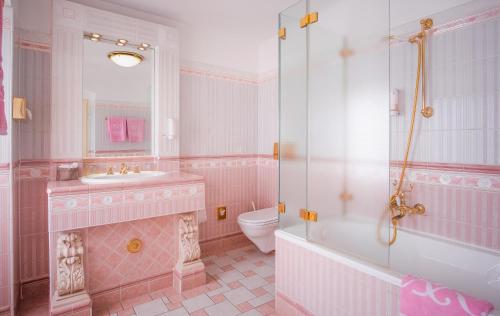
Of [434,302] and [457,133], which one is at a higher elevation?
[457,133]

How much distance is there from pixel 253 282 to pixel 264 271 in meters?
0.24

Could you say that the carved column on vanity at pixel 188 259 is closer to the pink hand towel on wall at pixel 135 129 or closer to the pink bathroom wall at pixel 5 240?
the pink hand towel on wall at pixel 135 129

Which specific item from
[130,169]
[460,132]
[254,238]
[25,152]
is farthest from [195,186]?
[460,132]

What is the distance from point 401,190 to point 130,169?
7.18 feet

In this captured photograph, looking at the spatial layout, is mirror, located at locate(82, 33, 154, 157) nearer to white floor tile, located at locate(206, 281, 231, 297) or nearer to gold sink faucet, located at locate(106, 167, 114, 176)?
gold sink faucet, located at locate(106, 167, 114, 176)

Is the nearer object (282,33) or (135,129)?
(282,33)

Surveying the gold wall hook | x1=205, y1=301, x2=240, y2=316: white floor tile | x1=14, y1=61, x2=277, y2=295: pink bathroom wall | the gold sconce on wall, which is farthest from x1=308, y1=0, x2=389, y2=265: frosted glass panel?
the gold sconce on wall

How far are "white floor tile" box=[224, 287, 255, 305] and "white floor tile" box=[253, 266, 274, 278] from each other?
1.01 ft

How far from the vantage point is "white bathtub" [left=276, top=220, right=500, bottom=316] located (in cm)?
148

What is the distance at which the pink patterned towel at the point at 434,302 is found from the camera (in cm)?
110

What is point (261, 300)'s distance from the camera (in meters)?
2.19

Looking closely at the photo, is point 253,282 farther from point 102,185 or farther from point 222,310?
point 102,185

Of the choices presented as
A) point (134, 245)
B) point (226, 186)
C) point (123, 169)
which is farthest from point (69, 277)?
point (226, 186)

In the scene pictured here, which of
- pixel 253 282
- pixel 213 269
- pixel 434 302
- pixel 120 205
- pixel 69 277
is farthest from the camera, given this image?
pixel 213 269
